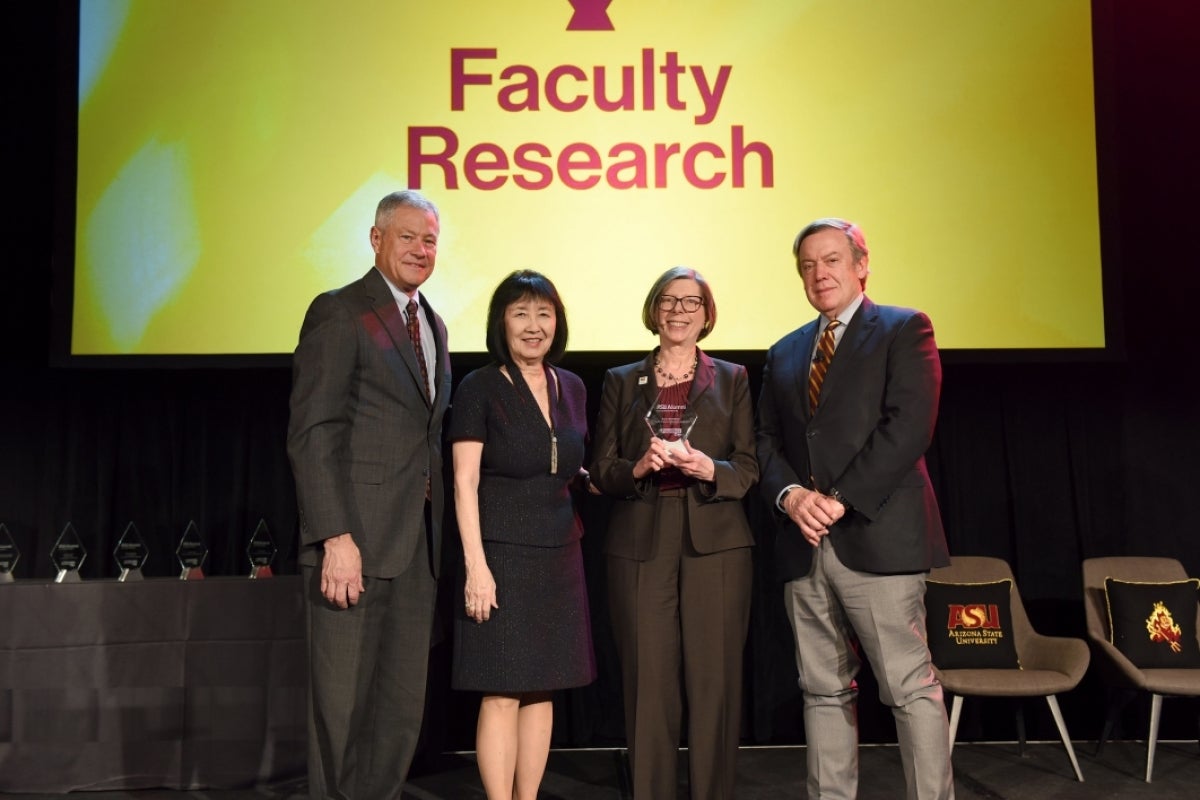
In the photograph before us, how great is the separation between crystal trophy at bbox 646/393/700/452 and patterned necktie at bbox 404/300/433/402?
0.61 meters

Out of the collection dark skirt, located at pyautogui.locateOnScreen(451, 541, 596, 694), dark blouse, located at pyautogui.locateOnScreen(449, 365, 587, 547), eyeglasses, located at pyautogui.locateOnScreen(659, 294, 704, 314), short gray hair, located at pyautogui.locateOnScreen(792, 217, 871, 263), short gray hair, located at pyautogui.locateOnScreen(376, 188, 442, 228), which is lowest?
dark skirt, located at pyautogui.locateOnScreen(451, 541, 596, 694)

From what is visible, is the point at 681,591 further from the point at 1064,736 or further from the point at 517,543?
the point at 1064,736

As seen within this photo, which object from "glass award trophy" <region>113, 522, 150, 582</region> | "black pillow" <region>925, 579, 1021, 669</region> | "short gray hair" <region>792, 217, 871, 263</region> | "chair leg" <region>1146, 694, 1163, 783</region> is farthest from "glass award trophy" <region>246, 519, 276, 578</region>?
"chair leg" <region>1146, 694, 1163, 783</region>

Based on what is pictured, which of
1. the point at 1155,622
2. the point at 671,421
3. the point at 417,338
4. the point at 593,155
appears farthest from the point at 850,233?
the point at 1155,622

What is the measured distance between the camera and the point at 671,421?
288 centimetres

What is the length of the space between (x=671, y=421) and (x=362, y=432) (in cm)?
84

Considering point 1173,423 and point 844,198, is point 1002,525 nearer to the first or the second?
point 1173,423

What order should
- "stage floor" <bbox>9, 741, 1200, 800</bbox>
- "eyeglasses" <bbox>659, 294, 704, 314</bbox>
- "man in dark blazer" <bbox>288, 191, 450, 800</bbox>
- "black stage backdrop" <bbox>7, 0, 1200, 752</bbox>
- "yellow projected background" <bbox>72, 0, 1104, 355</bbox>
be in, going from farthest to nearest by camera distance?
"black stage backdrop" <bbox>7, 0, 1200, 752</bbox>, "yellow projected background" <bbox>72, 0, 1104, 355</bbox>, "stage floor" <bbox>9, 741, 1200, 800</bbox>, "eyeglasses" <bbox>659, 294, 704, 314</bbox>, "man in dark blazer" <bbox>288, 191, 450, 800</bbox>

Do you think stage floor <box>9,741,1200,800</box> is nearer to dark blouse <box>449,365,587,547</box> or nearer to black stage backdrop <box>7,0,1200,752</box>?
black stage backdrop <box>7,0,1200,752</box>

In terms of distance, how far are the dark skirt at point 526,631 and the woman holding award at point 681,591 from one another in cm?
16

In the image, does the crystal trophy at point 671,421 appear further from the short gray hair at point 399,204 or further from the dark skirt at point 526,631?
the short gray hair at point 399,204

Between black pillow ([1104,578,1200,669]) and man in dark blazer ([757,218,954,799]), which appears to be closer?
man in dark blazer ([757,218,954,799])

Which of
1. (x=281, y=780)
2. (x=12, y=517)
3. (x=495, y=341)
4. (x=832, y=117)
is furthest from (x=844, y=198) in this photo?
(x=12, y=517)

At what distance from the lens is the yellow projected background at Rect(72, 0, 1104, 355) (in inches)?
163
